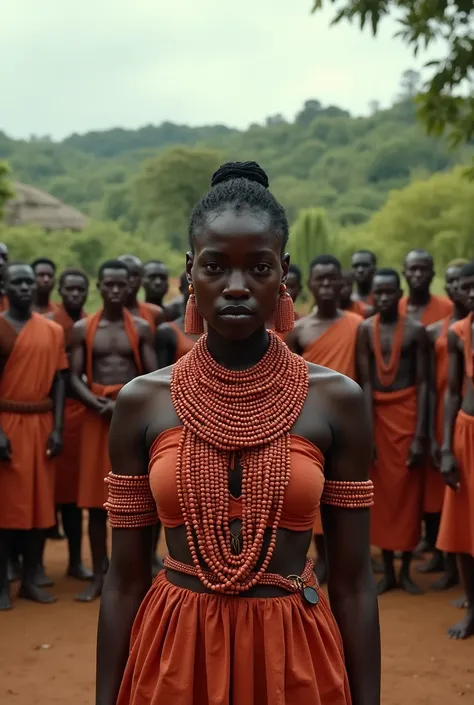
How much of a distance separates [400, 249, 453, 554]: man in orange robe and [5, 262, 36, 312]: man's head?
3.12 meters

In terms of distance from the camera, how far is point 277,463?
2293mm

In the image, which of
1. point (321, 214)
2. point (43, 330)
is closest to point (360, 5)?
point (43, 330)

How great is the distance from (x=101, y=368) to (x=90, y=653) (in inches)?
81.9

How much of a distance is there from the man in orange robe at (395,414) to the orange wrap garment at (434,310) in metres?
0.93

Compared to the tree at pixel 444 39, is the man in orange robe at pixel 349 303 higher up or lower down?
lower down

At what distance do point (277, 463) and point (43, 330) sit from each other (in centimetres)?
517

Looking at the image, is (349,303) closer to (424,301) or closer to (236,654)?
(424,301)

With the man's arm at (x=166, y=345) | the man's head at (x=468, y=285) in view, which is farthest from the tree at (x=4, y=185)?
the man's head at (x=468, y=285)

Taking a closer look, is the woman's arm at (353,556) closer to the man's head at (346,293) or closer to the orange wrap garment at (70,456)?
the orange wrap garment at (70,456)

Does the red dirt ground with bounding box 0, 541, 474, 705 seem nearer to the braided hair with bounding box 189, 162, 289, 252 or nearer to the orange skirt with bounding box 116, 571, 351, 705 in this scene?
the orange skirt with bounding box 116, 571, 351, 705

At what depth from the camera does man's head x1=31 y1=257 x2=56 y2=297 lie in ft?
29.5

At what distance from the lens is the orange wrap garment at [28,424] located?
23.3 ft

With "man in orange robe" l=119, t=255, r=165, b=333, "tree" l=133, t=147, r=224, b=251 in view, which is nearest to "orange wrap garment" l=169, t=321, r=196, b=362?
"man in orange robe" l=119, t=255, r=165, b=333

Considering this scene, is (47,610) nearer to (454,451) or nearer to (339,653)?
(454,451)
